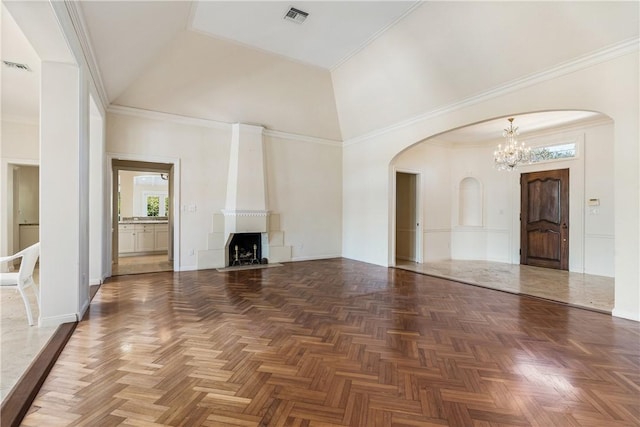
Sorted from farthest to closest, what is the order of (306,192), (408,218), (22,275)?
1. (408,218)
2. (306,192)
3. (22,275)

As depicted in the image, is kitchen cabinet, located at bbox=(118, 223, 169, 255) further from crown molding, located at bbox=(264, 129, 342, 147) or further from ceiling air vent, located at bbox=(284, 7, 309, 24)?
ceiling air vent, located at bbox=(284, 7, 309, 24)

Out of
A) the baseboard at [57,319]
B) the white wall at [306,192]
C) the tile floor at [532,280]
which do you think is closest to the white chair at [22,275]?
the baseboard at [57,319]

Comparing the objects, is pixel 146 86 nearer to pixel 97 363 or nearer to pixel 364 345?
pixel 97 363

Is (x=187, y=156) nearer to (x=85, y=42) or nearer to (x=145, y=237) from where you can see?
(x=85, y=42)

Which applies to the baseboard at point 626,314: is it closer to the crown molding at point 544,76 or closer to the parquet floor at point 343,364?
the parquet floor at point 343,364

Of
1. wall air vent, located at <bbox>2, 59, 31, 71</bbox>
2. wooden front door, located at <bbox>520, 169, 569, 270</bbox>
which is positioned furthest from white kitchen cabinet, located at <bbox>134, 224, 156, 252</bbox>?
wooden front door, located at <bbox>520, 169, 569, 270</bbox>

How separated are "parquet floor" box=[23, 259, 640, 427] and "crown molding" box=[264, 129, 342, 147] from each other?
13.3 ft

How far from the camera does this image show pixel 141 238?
7902 millimetres

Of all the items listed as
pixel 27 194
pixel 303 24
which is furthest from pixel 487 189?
pixel 27 194

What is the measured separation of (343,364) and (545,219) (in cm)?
635

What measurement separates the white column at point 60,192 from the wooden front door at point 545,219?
8.05 m

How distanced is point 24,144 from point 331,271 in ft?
21.5

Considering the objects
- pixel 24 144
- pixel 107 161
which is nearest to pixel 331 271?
pixel 107 161

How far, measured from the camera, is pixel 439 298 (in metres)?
4.01
